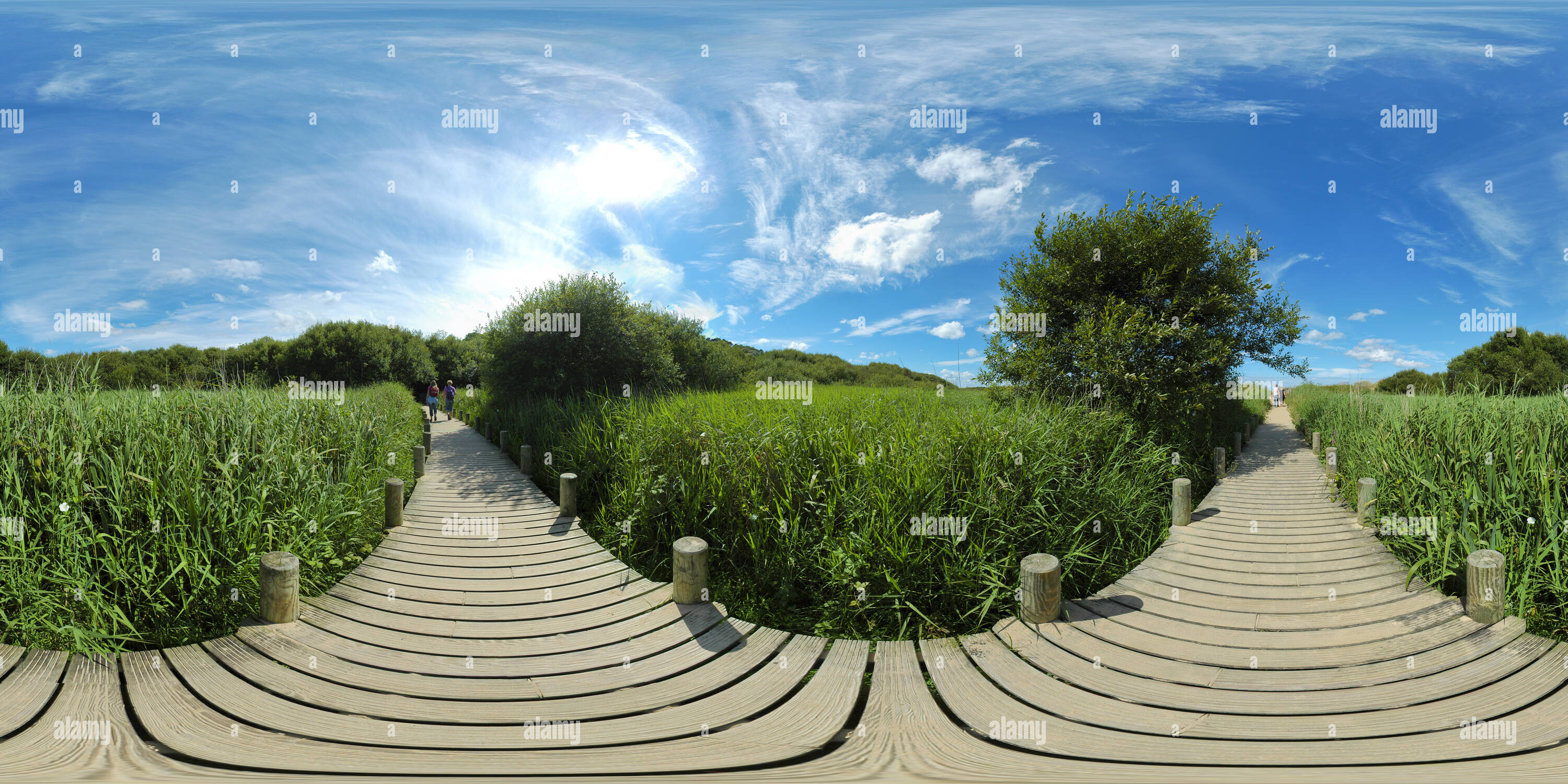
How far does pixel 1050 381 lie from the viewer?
1173 centimetres

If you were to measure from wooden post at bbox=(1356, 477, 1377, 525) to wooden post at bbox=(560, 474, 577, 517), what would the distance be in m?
10.2

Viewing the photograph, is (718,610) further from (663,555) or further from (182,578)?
(182,578)

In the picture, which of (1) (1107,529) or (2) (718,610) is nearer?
(2) (718,610)

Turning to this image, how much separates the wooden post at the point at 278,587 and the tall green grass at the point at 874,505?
9.33 feet

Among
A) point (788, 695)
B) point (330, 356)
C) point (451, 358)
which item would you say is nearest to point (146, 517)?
point (788, 695)

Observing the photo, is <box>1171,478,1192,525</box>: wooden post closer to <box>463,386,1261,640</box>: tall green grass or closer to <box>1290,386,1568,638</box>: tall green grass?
<box>463,386,1261,640</box>: tall green grass

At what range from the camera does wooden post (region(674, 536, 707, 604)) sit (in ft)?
16.3

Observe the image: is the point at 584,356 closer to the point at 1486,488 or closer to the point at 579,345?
the point at 579,345

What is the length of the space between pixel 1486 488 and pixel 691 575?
770cm

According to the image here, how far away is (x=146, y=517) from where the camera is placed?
182 inches

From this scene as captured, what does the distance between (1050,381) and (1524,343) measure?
140 feet

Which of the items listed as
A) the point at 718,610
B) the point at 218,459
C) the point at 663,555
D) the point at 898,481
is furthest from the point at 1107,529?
the point at 218,459

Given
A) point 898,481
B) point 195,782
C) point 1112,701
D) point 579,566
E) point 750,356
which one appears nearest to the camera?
point 195,782

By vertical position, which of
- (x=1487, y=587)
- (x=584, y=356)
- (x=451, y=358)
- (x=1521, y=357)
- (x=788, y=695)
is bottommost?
(x=788, y=695)
